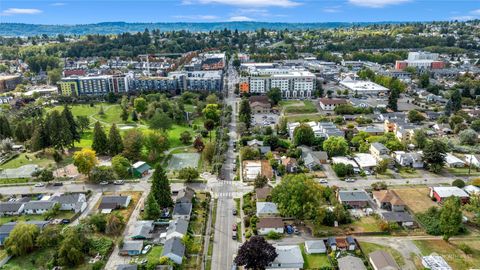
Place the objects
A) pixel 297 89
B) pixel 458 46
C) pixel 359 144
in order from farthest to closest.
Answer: pixel 458 46 → pixel 297 89 → pixel 359 144

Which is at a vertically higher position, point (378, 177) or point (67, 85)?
point (67, 85)

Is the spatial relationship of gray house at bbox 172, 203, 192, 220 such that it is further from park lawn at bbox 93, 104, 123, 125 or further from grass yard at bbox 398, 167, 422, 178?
park lawn at bbox 93, 104, 123, 125

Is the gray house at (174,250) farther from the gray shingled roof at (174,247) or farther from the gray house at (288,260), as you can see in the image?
the gray house at (288,260)

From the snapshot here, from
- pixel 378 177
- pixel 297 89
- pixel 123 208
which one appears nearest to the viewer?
pixel 123 208

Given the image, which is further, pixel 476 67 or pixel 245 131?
pixel 476 67

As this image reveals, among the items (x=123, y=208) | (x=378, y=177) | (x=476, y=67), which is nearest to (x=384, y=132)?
(x=378, y=177)

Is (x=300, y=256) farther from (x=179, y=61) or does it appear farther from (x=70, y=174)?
(x=179, y=61)
